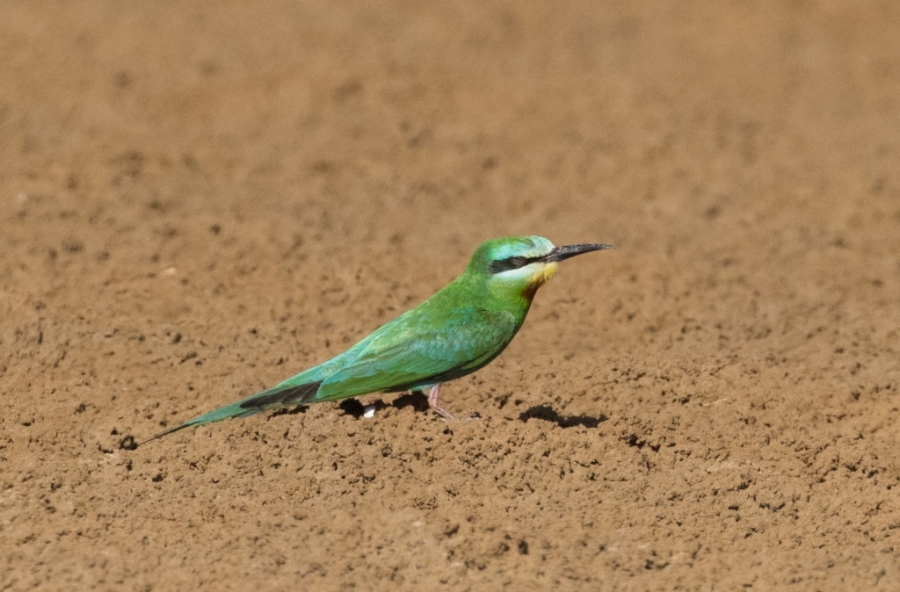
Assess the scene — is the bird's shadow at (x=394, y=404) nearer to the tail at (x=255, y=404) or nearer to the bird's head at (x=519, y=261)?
the tail at (x=255, y=404)

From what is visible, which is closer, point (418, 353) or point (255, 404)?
point (255, 404)

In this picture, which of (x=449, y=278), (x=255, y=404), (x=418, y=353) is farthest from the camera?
(x=449, y=278)

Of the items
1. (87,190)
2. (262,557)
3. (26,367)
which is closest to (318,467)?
(262,557)

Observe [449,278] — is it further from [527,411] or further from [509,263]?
[527,411]

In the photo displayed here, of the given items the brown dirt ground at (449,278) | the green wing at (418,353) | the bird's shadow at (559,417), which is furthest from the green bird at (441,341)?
the bird's shadow at (559,417)

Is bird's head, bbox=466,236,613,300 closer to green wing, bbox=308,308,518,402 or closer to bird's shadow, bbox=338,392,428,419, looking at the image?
green wing, bbox=308,308,518,402

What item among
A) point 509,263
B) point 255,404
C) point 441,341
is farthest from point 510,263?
point 255,404

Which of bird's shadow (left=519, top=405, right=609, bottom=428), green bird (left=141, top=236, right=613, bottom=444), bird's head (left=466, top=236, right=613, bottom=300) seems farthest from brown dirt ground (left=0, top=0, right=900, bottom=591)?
bird's head (left=466, top=236, right=613, bottom=300)

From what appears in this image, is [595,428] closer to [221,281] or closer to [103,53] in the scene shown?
[221,281]
